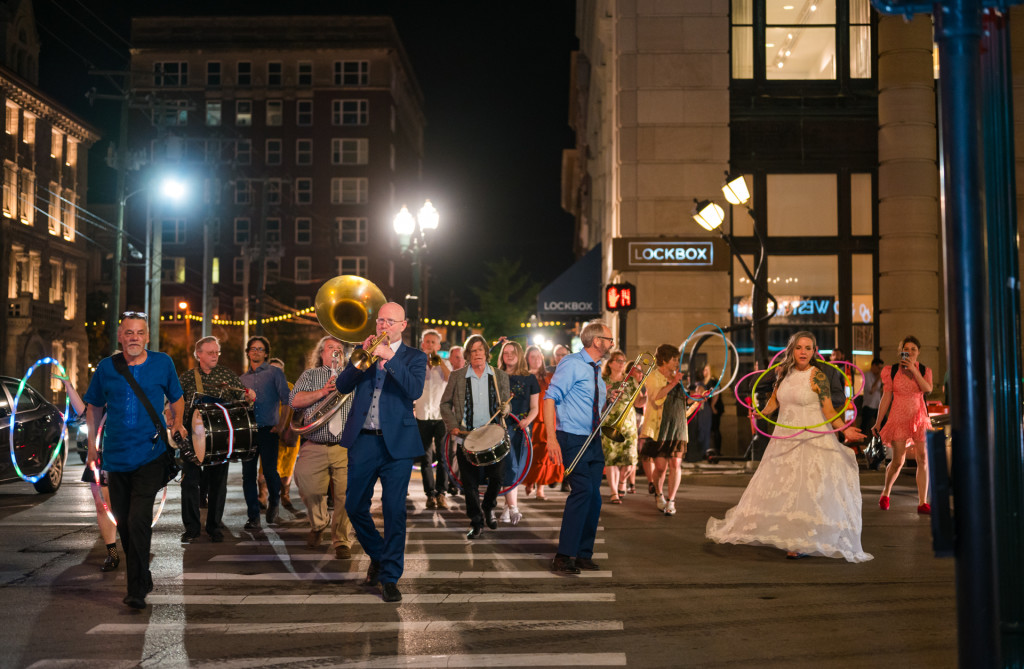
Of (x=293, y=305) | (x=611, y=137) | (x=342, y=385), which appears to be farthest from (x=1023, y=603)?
(x=293, y=305)

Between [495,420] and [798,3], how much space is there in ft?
50.2

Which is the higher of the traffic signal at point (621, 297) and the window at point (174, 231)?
the window at point (174, 231)

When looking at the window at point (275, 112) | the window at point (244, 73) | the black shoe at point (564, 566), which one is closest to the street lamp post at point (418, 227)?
the black shoe at point (564, 566)

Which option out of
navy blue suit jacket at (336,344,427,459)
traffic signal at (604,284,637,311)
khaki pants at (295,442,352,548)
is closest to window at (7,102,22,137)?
traffic signal at (604,284,637,311)

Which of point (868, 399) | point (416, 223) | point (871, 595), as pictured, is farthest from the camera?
point (416, 223)

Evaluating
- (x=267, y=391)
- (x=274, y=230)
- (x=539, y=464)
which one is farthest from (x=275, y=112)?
(x=267, y=391)

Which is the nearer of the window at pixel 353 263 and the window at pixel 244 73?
the window at pixel 353 263

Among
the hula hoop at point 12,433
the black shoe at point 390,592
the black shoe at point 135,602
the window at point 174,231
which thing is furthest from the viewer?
the window at point 174,231

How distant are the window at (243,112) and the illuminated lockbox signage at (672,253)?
226 feet

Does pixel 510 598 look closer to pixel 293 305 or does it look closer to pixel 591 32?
pixel 591 32

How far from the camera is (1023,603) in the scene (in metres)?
4.30

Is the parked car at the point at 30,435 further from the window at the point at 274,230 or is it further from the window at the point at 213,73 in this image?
the window at the point at 213,73

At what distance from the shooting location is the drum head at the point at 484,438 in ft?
36.0

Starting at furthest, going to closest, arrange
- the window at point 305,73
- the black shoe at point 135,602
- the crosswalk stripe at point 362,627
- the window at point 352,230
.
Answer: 1. the window at point 305,73
2. the window at point 352,230
3. the black shoe at point 135,602
4. the crosswalk stripe at point 362,627
